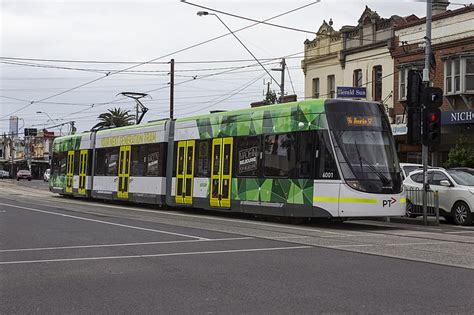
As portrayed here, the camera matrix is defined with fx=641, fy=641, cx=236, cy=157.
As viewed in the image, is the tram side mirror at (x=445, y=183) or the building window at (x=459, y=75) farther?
the building window at (x=459, y=75)

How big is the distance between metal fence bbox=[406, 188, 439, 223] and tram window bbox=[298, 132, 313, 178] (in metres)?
4.28

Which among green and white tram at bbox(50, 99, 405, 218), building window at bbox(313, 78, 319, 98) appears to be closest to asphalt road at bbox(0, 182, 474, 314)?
green and white tram at bbox(50, 99, 405, 218)

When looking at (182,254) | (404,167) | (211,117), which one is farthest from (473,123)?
(182,254)

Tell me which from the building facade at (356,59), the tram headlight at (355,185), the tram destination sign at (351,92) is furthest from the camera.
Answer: the building facade at (356,59)

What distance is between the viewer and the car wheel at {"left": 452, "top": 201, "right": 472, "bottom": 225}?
17.9m

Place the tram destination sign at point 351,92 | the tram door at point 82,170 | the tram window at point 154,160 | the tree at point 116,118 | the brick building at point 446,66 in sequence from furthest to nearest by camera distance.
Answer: the tree at point 116,118 < the tram door at point 82,170 < the tram destination sign at point 351,92 < the brick building at point 446,66 < the tram window at point 154,160

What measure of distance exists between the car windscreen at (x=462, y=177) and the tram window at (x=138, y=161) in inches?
468

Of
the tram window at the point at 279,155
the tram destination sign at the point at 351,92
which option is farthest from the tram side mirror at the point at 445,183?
the tram destination sign at the point at 351,92

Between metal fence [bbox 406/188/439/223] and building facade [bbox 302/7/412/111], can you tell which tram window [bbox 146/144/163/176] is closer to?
metal fence [bbox 406/188/439/223]

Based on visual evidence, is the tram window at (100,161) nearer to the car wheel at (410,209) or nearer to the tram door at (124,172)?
the tram door at (124,172)

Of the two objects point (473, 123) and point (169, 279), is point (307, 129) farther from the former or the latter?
point (473, 123)

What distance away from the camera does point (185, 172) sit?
2220 centimetres

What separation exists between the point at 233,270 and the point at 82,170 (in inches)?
930

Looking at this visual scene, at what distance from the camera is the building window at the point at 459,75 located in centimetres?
2858
